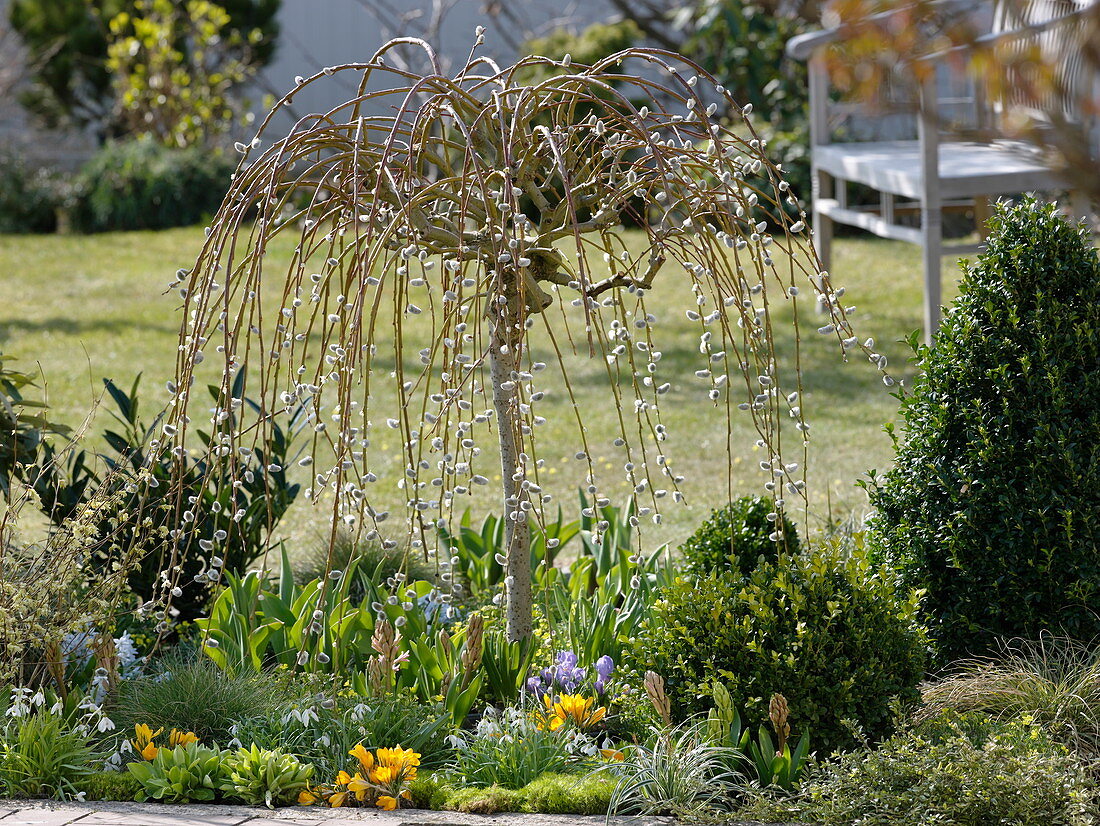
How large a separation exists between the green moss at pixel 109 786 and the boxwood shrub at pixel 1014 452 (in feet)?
5.99

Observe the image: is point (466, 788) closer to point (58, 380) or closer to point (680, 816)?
point (680, 816)

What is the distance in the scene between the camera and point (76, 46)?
581 inches

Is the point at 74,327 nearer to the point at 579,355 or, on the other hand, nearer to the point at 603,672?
the point at 579,355

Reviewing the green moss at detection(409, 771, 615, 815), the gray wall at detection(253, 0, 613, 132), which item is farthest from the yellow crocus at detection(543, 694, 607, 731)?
the gray wall at detection(253, 0, 613, 132)

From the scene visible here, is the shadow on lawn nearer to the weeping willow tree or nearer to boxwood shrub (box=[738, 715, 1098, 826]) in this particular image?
the weeping willow tree

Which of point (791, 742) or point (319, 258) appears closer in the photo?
point (791, 742)

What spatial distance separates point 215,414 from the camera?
2533 mm

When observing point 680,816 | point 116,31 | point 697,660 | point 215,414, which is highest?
point 116,31

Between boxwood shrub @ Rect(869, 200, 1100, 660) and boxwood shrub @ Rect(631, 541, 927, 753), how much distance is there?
277 mm

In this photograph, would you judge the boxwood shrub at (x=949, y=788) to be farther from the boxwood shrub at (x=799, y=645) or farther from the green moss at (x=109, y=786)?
the green moss at (x=109, y=786)

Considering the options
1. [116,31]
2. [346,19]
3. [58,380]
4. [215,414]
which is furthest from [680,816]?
[346,19]

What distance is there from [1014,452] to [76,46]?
1482cm

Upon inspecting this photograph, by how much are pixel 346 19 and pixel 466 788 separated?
49.4ft

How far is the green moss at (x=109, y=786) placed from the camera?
234 cm
